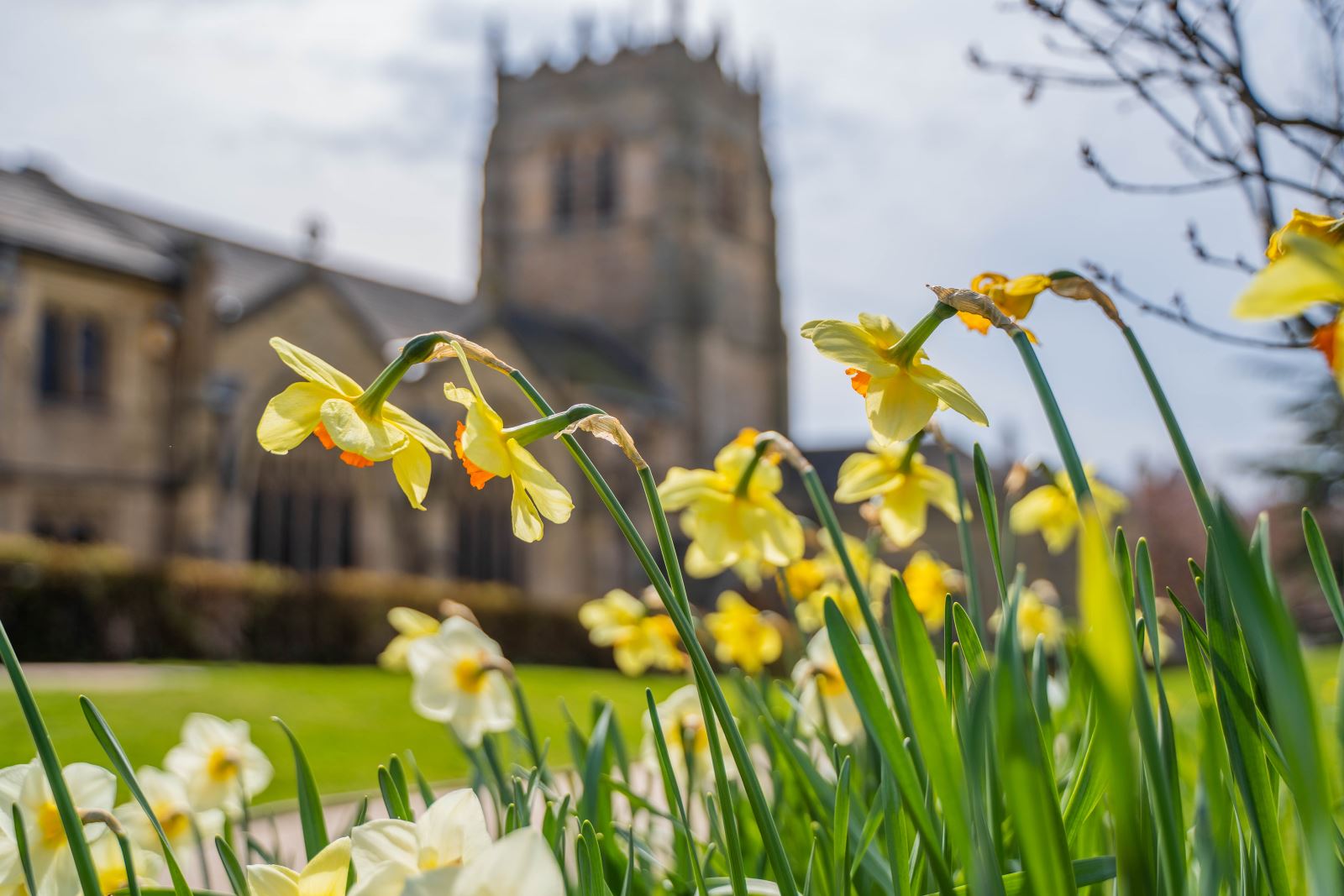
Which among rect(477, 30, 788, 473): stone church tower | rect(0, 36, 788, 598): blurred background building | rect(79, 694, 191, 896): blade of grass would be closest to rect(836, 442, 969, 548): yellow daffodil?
rect(79, 694, 191, 896): blade of grass

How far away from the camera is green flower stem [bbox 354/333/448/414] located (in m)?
0.95

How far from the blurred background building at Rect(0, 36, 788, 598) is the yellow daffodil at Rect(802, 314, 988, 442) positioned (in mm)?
15289

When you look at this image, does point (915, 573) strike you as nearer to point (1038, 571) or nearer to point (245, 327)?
point (245, 327)

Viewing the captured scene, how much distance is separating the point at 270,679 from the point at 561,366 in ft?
58.0

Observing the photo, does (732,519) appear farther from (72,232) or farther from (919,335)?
(72,232)

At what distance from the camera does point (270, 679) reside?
9742 mm

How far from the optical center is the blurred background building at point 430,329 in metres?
17.4

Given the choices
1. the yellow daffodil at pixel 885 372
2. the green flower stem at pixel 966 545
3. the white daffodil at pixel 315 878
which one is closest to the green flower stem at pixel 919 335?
the yellow daffodil at pixel 885 372

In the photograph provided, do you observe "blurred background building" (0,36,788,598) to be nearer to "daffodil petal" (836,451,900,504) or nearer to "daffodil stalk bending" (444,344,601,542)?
"daffodil petal" (836,451,900,504)

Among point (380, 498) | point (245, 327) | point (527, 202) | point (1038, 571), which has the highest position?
point (527, 202)

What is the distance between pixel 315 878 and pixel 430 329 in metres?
25.2

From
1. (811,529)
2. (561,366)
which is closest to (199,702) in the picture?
(811,529)

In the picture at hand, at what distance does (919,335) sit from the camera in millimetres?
1057

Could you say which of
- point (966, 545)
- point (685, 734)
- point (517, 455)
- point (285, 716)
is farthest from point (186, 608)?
point (517, 455)
